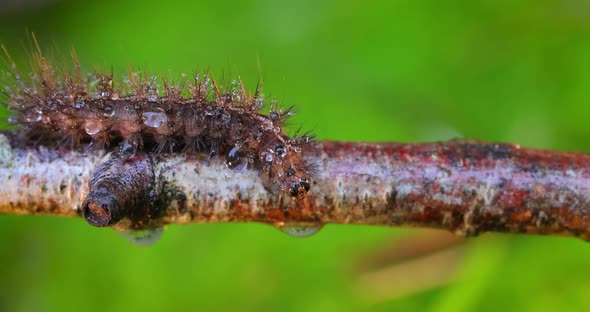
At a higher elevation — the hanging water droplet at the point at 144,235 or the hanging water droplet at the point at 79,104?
the hanging water droplet at the point at 79,104

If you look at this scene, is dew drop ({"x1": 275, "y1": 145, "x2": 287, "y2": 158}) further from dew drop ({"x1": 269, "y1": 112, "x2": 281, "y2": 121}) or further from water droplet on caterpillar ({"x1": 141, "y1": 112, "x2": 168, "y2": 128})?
water droplet on caterpillar ({"x1": 141, "y1": 112, "x2": 168, "y2": 128})

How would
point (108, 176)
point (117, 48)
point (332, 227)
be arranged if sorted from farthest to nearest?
point (117, 48)
point (332, 227)
point (108, 176)

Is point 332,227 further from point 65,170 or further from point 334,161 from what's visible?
point 65,170

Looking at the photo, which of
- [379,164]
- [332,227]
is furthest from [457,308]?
[379,164]

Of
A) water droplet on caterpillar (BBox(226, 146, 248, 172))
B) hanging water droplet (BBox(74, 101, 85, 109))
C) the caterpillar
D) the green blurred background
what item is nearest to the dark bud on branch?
the caterpillar

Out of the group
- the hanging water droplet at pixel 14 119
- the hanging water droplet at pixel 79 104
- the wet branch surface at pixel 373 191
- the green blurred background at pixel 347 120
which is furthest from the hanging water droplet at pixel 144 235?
the green blurred background at pixel 347 120

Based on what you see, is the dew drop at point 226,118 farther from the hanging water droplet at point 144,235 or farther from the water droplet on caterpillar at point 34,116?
the water droplet on caterpillar at point 34,116
